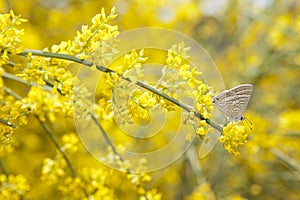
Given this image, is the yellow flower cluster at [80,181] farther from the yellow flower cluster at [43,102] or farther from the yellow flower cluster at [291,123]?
the yellow flower cluster at [291,123]

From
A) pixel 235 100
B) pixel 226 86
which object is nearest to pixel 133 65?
pixel 235 100

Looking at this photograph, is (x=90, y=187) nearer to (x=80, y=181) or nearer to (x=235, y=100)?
(x=80, y=181)

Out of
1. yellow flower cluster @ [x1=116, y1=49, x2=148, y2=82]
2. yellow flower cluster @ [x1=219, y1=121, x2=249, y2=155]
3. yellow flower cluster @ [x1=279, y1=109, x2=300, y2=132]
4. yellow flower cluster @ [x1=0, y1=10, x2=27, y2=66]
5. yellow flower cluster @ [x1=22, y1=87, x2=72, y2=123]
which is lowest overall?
yellow flower cluster @ [x1=219, y1=121, x2=249, y2=155]

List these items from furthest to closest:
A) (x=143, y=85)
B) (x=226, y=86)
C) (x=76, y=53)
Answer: (x=226, y=86), (x=76, y=53), (x=143, y=85)

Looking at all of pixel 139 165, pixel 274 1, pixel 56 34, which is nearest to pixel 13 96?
pixel 139 165

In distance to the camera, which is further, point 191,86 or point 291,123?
point 291,123

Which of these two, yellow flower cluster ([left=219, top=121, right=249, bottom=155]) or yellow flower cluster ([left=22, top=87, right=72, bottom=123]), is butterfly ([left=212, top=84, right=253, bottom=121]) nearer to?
yellow flower cluster ([left=219, top=121, right=249, bottom=155])

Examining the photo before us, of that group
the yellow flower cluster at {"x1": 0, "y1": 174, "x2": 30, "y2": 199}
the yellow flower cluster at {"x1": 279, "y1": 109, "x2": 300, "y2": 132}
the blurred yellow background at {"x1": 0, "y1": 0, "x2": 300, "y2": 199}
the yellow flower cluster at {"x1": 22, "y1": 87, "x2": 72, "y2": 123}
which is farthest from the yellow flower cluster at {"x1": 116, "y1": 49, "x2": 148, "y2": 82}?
the yellow flower cluster at {"x1": 279, "y1": 109, "x2": 300, "y2": 132}

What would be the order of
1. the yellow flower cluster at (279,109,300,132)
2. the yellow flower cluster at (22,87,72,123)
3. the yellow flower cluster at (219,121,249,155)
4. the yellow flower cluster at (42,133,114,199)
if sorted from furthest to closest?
the yellow flower cluster at (279,109,300,132) → the yellow flower cluster at (42,133,114,199) → the yellow flower cluster at (22,87,72,123) → the yellow flower cluster at (219,121,249,155)

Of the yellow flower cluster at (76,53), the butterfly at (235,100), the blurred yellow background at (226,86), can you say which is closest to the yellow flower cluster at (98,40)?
the yellow flower cluster at (76,53)
